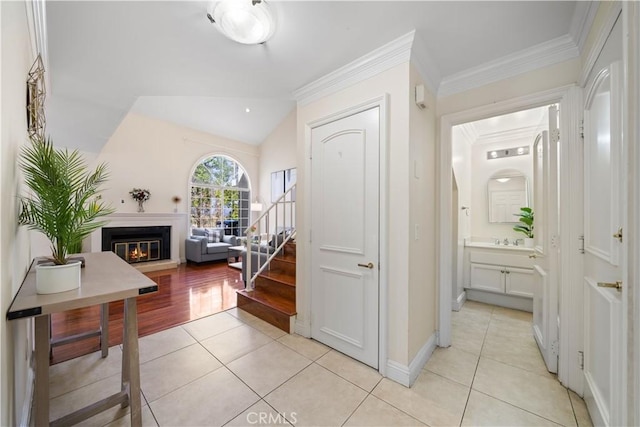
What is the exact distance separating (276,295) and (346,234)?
4.87 feet

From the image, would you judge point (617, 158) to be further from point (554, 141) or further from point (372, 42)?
point (372, 42)

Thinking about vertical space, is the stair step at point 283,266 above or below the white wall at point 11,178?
below

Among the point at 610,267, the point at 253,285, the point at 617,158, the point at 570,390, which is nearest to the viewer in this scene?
the point at 617,158

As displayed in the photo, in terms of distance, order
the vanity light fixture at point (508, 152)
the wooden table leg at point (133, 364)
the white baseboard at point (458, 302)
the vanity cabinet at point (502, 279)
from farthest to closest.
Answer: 1. the vanity light fixture at point (508, 152)
2. the white baseboard at point (458, 302)
3. the vanity cabinet at point (502, 279)
4. the wooden table leg at point (133, 364)

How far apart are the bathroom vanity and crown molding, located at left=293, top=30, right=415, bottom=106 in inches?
109

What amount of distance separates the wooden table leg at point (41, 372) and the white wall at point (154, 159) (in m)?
5.10

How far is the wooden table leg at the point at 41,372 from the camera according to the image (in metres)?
1.12

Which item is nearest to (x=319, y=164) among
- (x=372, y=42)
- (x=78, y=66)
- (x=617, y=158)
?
(x=372, y=42)

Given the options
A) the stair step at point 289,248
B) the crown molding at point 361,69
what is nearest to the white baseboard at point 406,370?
the stair step at point 289,248

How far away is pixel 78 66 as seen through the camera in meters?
2.03

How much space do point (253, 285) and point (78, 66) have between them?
280 cm

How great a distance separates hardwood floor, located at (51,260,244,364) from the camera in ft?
7.86

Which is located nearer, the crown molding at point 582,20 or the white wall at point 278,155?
the crown molding at point 582,20

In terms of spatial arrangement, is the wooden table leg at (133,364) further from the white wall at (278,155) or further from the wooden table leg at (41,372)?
the white wall at (278,155)
